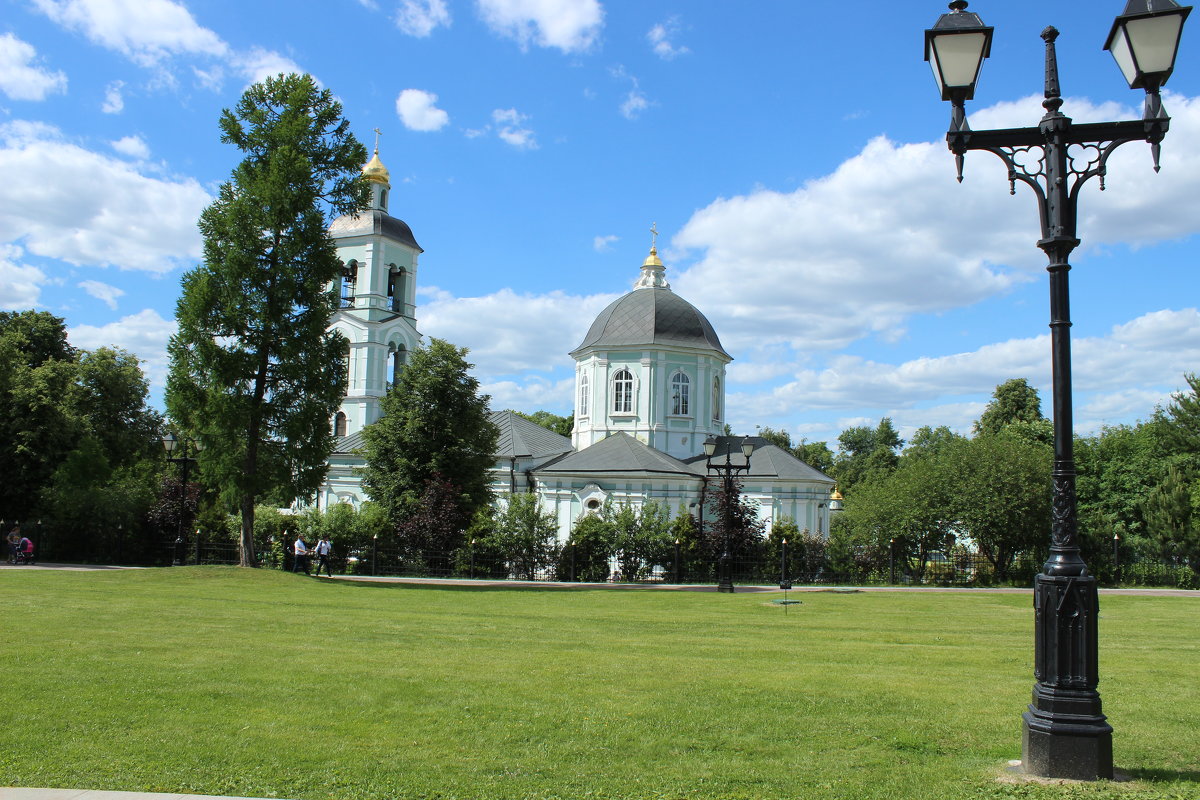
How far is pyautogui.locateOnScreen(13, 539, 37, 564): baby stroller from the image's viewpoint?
30.0 metres

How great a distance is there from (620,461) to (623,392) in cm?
560

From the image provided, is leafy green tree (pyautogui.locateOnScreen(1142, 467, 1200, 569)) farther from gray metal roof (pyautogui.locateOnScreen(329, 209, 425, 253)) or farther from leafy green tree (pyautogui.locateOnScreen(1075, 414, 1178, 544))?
gray metal roof (pyautogui.locateOnScreen(329, 209, 425, 253))

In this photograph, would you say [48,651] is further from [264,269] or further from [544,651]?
[264,269]

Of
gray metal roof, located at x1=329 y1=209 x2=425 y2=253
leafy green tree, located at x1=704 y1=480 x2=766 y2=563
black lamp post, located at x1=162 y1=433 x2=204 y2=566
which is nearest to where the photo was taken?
leafy green tree, located at x1=704 y1=480 x2=766 y2=563

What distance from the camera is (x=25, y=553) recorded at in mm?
30016

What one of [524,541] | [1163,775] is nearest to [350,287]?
[524,541]

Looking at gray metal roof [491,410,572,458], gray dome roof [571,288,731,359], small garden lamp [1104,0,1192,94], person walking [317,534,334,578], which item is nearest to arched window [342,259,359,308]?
gray metal roof [491,410,572,458]

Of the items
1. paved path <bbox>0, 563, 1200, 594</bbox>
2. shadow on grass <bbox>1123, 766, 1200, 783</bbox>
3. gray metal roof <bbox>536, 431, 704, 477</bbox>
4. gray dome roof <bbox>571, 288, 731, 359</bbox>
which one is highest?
gray dome roof <bbox>571, 288, 731, 359</bbox>

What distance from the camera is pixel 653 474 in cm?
3769

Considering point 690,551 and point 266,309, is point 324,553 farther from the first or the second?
point 690,551

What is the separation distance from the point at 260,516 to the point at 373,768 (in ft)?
103

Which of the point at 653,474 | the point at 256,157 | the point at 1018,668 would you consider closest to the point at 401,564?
the point at 653,474

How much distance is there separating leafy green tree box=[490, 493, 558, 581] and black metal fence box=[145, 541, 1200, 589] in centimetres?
4

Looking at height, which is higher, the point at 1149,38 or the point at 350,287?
the point at 350,287
